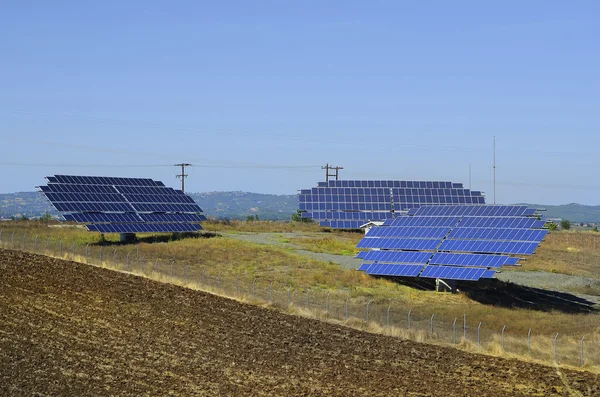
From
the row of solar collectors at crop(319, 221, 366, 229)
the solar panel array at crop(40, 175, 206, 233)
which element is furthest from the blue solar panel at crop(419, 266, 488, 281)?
the row of solar collectors at crop(319, 221, 366, 229)

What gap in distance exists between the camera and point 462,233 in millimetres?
62969

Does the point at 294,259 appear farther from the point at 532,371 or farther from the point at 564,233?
the point at 564,233

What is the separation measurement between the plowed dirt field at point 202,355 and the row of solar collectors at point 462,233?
2102cm

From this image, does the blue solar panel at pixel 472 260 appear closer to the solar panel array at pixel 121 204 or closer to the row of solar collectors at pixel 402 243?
the row of solar collectors at pixel 402 243

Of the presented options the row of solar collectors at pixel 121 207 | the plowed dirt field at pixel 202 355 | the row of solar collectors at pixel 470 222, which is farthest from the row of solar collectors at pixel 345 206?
the plowed dirt field at pixel 202 355

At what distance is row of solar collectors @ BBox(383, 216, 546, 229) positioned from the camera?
6084 centimetres

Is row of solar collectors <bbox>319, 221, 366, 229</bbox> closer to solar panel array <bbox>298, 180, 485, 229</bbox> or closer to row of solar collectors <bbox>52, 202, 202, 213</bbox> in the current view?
solar panel array <bbox>298, 180, 485, 229</bbox>

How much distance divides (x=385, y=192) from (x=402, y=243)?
37260mm

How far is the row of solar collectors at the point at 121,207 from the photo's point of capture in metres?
77.9

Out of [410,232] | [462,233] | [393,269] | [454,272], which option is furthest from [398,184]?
[454,272]

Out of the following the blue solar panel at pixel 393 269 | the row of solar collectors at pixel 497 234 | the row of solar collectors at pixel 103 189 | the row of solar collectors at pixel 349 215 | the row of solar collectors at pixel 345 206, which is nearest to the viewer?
the row of solar collectors at pixel 497 234

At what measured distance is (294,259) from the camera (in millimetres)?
71250

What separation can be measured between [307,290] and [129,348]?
2433 cm

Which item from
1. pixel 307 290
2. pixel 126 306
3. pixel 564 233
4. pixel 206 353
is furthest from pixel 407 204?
pixel 206 353
